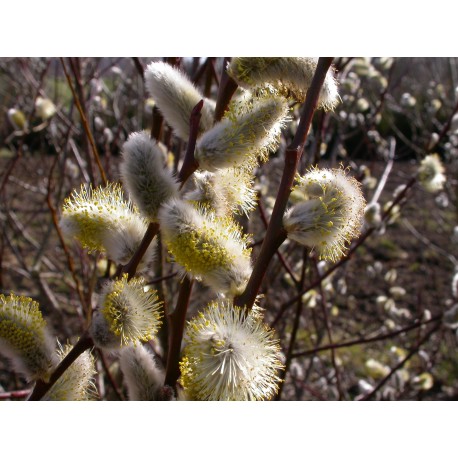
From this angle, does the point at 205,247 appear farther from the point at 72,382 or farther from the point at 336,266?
the point at 336,266

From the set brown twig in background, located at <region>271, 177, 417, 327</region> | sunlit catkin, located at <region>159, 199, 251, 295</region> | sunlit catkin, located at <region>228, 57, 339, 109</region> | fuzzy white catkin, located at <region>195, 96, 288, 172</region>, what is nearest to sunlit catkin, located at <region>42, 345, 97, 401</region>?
sunlit catkin, located at <region>159, 199, 251, 295</region>

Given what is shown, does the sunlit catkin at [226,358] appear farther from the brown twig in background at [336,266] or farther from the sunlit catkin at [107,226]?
the brown twig in background at [336,266]

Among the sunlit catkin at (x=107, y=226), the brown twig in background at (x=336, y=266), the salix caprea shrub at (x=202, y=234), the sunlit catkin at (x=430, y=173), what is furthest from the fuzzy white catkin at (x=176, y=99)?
the sunlit catkin at (x=430, y=173)

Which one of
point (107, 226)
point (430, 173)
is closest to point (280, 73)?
point (107, 226)

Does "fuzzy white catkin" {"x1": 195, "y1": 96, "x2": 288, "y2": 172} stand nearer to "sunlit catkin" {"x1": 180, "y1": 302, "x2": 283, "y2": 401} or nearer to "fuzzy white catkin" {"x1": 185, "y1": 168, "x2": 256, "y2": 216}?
"fuzzy white catkin" {"x1": 185, "y1": 168, "x2": 256, "y2": 216}

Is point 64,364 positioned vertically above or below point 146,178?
below

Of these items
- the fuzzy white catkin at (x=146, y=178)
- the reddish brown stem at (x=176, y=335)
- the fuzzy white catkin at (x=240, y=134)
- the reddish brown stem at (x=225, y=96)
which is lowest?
the reddish brown stem at (x=176, y=335)

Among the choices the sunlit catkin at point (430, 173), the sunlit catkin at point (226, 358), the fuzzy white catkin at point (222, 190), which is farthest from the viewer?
the sunlit catkin at point (430, 173)
